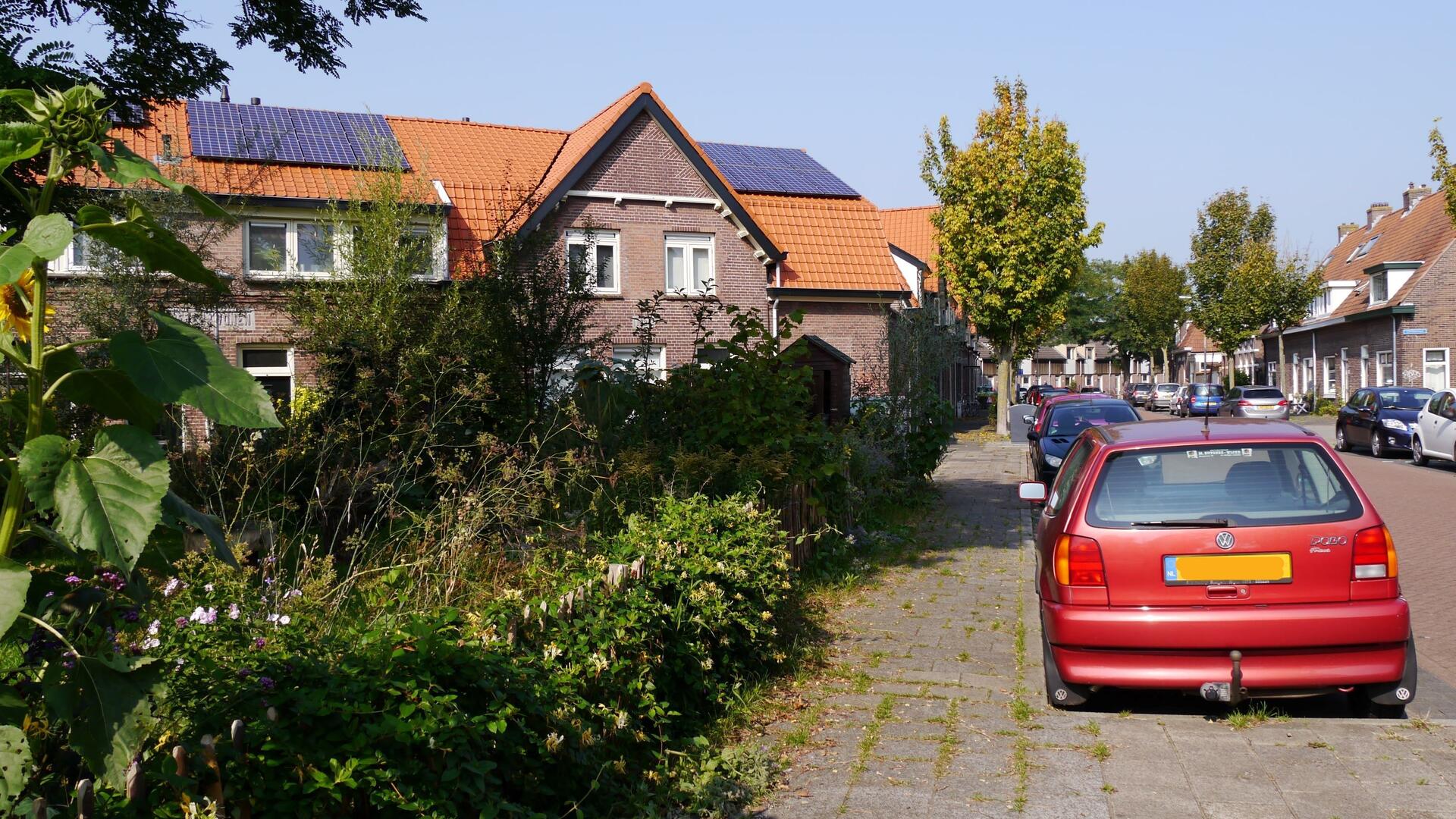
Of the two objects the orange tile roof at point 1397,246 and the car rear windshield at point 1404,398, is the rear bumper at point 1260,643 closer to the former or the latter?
the car rear windshield at point 1404,398

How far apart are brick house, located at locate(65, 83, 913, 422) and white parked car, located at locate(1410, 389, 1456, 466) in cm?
1100

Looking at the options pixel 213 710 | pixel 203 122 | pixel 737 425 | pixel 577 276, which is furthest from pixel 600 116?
pixel 213 710

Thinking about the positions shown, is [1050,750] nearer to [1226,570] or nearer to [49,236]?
[1226,570]

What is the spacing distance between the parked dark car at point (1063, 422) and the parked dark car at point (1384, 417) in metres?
9.57

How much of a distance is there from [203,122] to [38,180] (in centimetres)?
1885

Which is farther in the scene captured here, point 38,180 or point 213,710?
point 38,180

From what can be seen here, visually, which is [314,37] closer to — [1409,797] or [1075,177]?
[1409,797]

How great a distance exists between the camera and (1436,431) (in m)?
22.3

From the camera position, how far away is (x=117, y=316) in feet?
48.0

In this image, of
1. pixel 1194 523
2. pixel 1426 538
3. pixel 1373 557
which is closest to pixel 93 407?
pixel 1194 523

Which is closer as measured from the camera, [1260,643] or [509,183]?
[1260,643]

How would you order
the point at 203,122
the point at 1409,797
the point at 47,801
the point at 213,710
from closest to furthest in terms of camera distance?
the point at 47,801
the point at 213,710
the point at 1409,797
the point at 203,122

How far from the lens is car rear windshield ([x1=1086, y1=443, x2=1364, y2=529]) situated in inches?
224

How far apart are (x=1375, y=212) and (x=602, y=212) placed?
51309 millimetres
